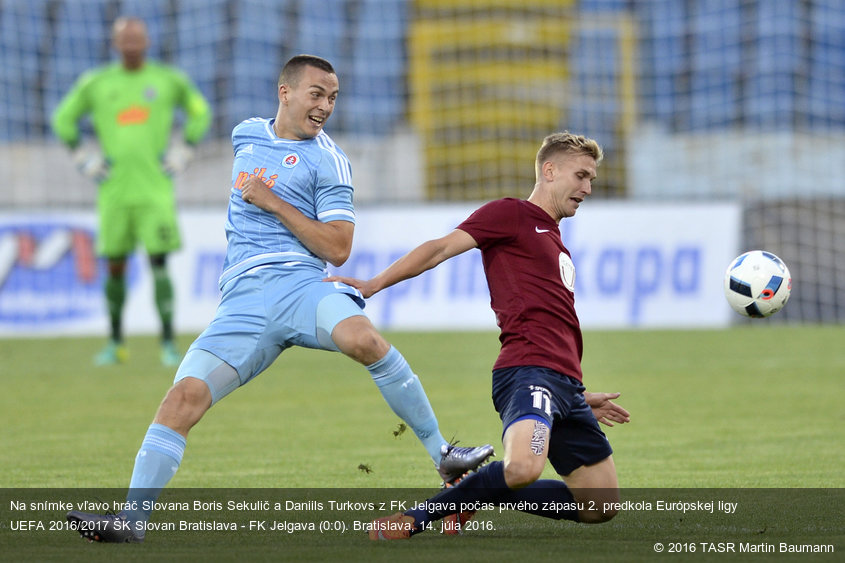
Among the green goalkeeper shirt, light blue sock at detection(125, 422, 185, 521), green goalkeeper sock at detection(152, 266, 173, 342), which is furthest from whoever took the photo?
the green goalkeeper shirt

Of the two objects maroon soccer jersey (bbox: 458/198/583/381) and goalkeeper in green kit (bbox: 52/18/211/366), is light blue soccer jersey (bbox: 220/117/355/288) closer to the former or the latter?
maroon soccer jersey (bbox: 458/198/583/381)

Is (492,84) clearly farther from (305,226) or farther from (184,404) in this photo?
(184,404)

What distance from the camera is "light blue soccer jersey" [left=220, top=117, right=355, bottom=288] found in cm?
521

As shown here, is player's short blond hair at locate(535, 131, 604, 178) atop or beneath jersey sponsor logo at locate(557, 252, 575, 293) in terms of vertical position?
atop

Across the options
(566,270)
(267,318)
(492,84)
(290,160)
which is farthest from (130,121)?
(492,84)

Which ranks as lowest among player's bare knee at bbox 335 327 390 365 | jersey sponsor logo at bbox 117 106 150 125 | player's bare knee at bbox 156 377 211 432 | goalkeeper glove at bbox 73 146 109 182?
player's bare knee at bbox 156 377 211 432

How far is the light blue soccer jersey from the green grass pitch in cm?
100

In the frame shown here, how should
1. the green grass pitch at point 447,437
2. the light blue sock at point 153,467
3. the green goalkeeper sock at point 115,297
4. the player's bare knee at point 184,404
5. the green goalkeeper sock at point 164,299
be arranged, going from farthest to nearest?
the green goalkeeper sock at point 115,297, the green goalkeeper sock at point 164,299, the player's bare knee at point 184,404, the light blue sock at point 153,467, the green grass pitch at point 447,437

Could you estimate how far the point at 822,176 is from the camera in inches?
693

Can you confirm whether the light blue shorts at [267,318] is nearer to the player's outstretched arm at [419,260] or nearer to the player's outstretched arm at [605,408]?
the player's outstretched arm at [419,260]

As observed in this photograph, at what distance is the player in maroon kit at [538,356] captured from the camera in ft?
15.3

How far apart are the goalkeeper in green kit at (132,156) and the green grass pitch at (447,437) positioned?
2.81 feet

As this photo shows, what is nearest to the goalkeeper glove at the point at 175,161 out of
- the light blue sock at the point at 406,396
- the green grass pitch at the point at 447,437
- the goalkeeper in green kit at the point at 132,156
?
the goalkeeper in green kit at the point at 132,156

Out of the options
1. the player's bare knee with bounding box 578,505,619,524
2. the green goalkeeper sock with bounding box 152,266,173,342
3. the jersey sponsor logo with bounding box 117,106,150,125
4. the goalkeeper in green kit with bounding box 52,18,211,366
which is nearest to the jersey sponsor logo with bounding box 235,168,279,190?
the player's bare knee with bounding box 578,505,619,524
